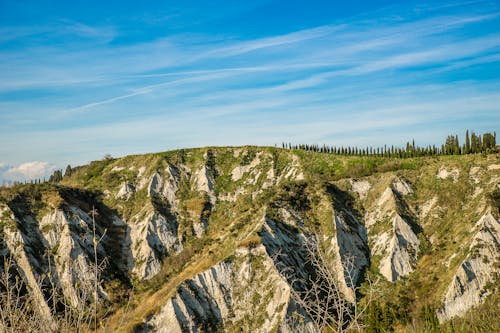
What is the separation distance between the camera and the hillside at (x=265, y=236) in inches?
2542

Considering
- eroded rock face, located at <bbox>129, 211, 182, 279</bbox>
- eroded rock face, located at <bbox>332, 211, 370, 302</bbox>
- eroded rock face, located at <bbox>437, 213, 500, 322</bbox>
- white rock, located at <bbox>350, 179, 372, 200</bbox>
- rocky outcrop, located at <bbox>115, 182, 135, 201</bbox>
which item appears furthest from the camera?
rocky outcrop, located at <bbox>115, 182, 135, 201</bbox>

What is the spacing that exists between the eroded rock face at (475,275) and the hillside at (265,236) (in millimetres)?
167

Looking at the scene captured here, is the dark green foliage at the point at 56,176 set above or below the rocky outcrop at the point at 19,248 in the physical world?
above

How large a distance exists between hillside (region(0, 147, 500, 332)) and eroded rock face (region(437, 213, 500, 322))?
0.55 ft

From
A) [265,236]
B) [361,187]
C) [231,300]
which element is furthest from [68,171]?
[361,187]

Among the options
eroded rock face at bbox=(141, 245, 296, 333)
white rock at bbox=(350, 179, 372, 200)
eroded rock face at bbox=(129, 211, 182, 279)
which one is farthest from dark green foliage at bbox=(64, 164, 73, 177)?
white rock at bbox=(350, 179, 372, 200)

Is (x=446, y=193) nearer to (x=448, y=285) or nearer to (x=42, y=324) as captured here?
(x=448, y=285)

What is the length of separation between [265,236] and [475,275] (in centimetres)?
3414

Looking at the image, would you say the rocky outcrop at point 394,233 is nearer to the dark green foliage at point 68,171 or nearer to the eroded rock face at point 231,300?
the eroded rock face at point 231,300

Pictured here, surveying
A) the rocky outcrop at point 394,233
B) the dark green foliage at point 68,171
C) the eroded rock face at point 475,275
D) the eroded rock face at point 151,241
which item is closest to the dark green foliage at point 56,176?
the dark green foliage at point 68,171

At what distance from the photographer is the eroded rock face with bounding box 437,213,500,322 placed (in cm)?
6228

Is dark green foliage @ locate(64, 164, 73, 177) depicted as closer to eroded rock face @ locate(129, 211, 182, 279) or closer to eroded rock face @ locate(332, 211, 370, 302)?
eroded rock face @ locate(129, 211, 182, 279)

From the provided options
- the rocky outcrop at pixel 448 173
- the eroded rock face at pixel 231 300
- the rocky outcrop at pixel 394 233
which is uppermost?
the rocky outcrop at pixel 448 173

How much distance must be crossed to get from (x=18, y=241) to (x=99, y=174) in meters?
44.2
